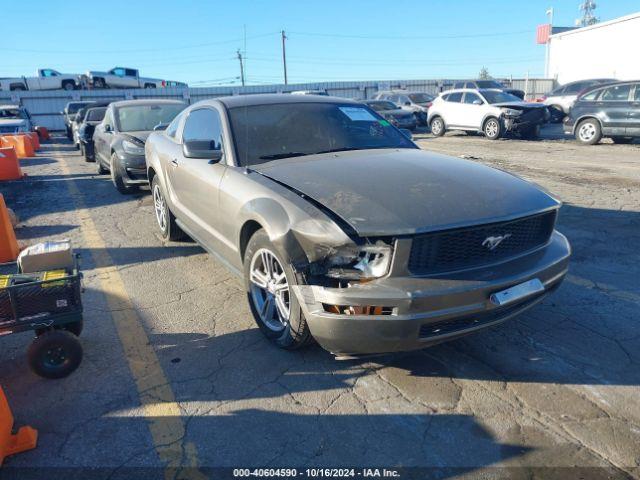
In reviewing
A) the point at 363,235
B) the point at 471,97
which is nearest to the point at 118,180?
the point at 363,235

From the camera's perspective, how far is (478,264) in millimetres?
2797

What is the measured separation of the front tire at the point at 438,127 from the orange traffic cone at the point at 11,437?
1782 cm

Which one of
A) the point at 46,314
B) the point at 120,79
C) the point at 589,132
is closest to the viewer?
the point at 46,314

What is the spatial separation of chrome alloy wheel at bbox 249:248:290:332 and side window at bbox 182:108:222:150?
122cm

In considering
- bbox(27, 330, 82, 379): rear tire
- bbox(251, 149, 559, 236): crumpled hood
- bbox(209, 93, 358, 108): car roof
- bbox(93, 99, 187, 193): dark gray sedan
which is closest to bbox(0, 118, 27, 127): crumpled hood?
bbox(93, 99, 187, 193): dark gray sedan

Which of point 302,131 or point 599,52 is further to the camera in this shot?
point 599,52

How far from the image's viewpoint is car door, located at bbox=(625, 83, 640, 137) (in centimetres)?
1268

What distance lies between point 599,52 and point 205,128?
36.2 meters

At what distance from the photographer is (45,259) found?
332 cm

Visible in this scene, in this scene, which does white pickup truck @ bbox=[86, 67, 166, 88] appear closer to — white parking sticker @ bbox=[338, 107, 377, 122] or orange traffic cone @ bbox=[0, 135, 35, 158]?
orange traffic cone @ bbox=[0, 135, 35, 158]

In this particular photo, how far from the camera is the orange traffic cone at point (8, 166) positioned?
1121 cm

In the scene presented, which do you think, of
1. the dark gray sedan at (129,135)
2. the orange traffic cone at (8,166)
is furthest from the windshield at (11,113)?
the dark gray sedan at (129,135)

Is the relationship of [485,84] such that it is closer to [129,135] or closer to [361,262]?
[129,135]

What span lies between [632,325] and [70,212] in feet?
25.1
